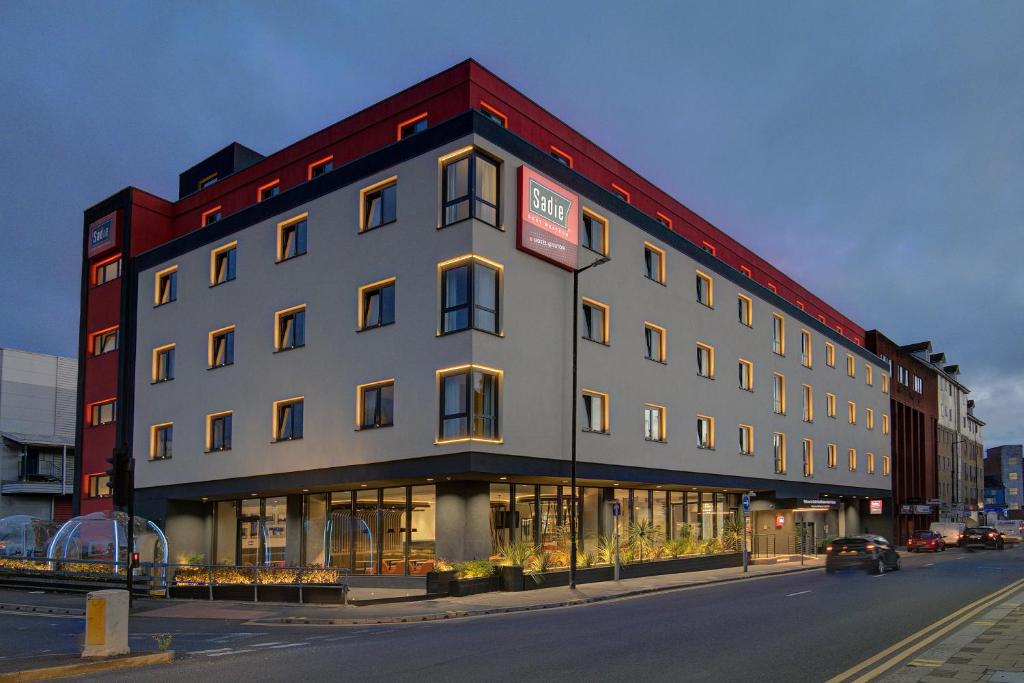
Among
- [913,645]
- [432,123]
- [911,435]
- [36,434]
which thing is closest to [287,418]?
[432,123]

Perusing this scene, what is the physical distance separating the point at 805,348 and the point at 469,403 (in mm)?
34709

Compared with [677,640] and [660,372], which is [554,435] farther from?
[677,640]

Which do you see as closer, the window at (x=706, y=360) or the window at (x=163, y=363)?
the window at (x=163, y=363)

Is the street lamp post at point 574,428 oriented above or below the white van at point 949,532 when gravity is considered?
above

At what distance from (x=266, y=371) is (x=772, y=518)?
32101mm

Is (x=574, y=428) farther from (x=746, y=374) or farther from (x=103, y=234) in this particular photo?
(x=103, y=234)

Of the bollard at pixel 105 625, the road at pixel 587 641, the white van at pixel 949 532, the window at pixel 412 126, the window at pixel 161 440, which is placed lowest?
the white van at pixel 949 532

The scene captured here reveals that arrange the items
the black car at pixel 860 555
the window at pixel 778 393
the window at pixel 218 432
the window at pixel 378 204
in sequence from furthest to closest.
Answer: the window at pixel 778 393 < the window at pixel 218 432 < the black car at pixel 860 555 < the window at pixel 378 204

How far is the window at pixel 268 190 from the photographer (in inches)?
1622

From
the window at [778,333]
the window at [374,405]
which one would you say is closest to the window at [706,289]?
the window at [778,333]

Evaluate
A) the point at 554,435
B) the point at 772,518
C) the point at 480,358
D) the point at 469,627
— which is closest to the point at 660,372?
the point at 554,435

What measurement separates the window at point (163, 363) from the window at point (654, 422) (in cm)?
2163

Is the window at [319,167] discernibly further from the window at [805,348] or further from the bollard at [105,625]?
the window at [805,348]

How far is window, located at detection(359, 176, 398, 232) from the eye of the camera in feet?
111
